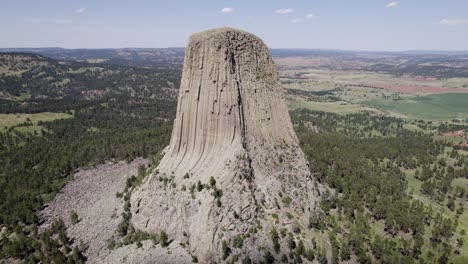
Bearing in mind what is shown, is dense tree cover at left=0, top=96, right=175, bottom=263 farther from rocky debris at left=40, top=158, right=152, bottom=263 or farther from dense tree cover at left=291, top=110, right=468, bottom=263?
dense tree cover at left=291, top=110, right=468, bottom=263

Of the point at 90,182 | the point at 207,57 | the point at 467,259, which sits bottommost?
the point at 467,259

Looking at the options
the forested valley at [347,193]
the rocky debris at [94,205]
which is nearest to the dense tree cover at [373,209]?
the forested valley at [347,193]

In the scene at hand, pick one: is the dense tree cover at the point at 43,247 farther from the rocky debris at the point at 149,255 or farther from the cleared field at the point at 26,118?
the cleared field at the point at 26,118

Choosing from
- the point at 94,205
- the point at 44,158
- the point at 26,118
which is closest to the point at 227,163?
the point at 94,205

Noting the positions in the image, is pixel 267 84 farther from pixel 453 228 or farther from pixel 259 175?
pixel 453 228

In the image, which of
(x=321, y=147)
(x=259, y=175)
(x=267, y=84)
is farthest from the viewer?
(x=321, y=147)

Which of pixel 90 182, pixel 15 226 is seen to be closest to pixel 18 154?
pixel 90 182
